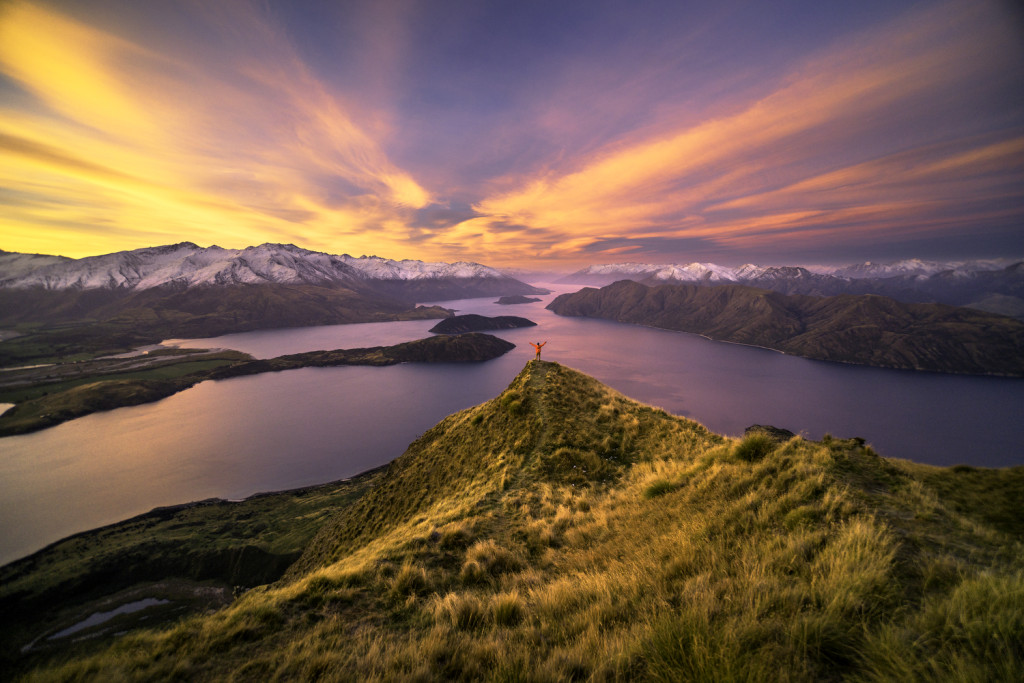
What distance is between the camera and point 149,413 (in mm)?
109062

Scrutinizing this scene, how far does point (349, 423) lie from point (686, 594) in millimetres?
108951

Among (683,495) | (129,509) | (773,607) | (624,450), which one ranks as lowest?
(129,509)

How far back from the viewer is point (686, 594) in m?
4.12

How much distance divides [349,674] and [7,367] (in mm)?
252665

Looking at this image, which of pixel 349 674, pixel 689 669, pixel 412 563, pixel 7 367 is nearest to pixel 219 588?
pixel 412 563

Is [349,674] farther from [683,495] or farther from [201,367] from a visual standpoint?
[201,367]

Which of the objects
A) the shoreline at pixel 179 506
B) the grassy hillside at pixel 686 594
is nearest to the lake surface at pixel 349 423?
the shoreline at pixel 179 506

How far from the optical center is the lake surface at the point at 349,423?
70.2 m

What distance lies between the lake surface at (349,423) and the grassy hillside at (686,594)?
263 feet

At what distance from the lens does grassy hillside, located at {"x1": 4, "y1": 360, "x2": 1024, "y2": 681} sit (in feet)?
10.1

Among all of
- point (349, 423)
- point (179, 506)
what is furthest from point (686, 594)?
point (349, 423)

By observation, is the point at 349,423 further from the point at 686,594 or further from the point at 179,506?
the point at 686,594

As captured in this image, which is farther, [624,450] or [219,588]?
[219,588]

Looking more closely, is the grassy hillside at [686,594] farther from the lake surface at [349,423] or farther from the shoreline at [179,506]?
the lake surface at [349,423]
